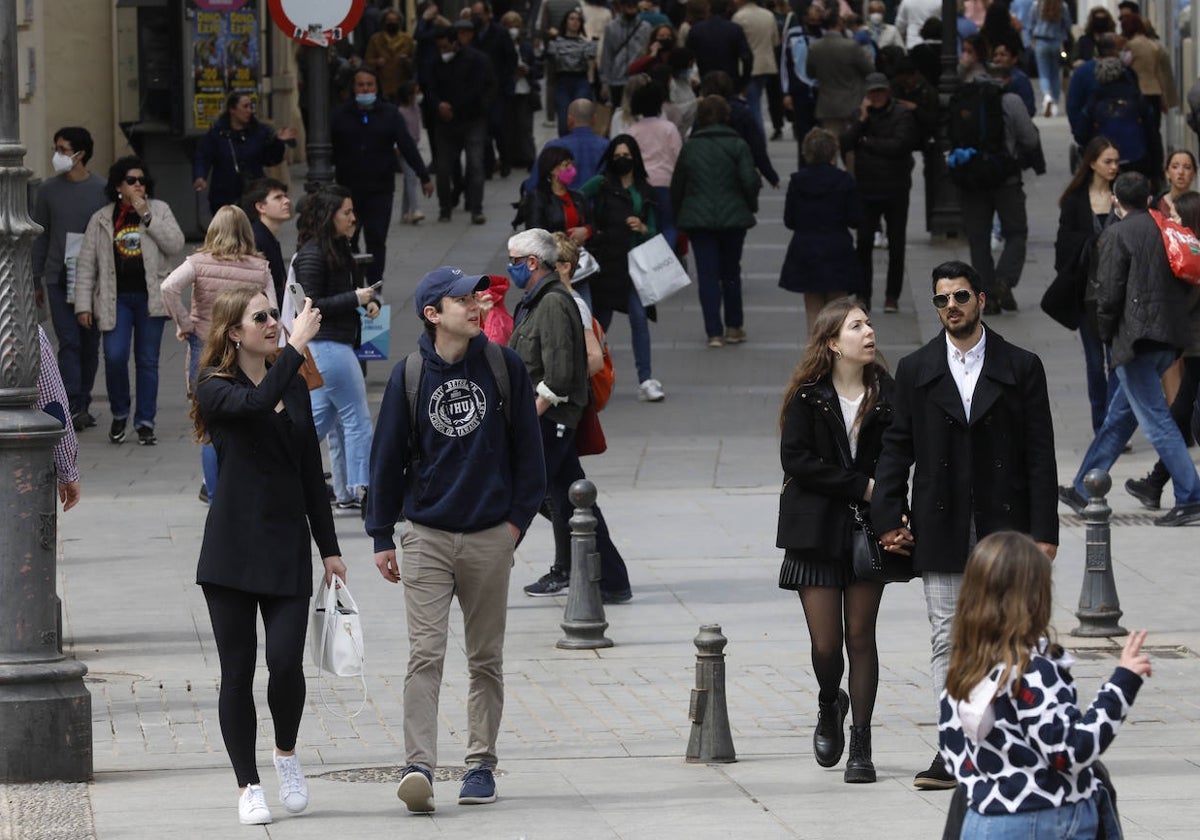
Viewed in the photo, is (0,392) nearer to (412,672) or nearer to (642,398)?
(412,672)

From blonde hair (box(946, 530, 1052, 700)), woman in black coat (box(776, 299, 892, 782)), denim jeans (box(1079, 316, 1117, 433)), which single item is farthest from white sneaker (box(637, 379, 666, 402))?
blonde hair (box(946, 530, 1052, 700))

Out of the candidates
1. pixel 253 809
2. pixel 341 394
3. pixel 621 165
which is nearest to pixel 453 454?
pixel 253 809

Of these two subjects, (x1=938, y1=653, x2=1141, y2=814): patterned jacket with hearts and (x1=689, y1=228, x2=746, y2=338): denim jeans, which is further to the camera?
(x1=689, y1=228, x2=746, y2=338): denim jeans

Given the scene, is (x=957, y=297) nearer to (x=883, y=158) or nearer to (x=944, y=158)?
(x=883, y=158)

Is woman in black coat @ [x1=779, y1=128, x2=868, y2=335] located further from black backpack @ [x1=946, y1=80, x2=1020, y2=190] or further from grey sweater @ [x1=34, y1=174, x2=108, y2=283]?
grey sweater @ [x1=34, y1=174, x2=108, y2=283]

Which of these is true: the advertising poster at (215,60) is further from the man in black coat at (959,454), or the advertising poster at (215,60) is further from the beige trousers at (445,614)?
the man in black coat at (959,454)

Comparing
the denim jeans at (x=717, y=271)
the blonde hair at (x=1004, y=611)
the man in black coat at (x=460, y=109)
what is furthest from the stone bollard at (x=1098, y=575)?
the man in black coat at (x=460, y=109)

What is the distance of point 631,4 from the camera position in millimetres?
26906

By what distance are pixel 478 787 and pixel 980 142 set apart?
12.3 metres

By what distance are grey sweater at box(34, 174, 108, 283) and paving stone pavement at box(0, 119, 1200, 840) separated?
4.33 feet

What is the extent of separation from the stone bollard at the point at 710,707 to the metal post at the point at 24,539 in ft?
7.00

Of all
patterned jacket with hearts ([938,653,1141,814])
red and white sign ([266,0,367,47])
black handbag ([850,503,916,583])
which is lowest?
black handbag ([850,503,916,583])

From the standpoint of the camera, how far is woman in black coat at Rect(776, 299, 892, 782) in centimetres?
808

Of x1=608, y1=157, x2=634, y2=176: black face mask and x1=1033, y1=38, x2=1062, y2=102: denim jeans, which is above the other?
x1=1033, y1=38, x2=1062, y2=102: denim jeans
